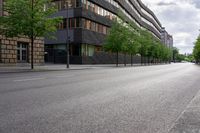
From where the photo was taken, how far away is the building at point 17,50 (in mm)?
34606

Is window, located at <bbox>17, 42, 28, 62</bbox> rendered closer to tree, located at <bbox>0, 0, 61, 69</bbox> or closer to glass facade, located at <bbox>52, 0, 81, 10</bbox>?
tree, located at <bbox>0, 0, 61, 69</bbox>

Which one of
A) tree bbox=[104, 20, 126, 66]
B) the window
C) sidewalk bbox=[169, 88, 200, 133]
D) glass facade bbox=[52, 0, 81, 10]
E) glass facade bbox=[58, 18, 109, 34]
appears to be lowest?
sidewalk bbox=[169, 88, 200, 133]

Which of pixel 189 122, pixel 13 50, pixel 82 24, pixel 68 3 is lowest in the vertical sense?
pixel 189 122

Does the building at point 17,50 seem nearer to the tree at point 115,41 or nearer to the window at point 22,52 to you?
the window at point 22,52

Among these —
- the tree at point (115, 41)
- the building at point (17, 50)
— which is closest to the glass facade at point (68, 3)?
the tree at point (115, 41)

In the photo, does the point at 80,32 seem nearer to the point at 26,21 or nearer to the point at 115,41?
the point at 115,41

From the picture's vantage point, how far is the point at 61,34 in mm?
54500

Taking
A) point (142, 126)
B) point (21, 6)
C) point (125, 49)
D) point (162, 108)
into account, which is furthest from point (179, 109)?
point (125, 49)

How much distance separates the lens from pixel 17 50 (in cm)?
3750

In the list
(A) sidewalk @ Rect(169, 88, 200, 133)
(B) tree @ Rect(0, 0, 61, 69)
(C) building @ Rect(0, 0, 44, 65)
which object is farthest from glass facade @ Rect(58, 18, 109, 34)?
(A) sidewalk @ Rect(169, 88, 200, 133)

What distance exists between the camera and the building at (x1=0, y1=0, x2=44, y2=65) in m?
34.6

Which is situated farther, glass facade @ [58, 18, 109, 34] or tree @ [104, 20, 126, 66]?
glass facade @ [58, 18, 109, 34]

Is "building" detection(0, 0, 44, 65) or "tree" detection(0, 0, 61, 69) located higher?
"tree" detection(0, 0, 61, 69)

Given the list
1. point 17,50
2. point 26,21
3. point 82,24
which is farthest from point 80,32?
point 26,21
